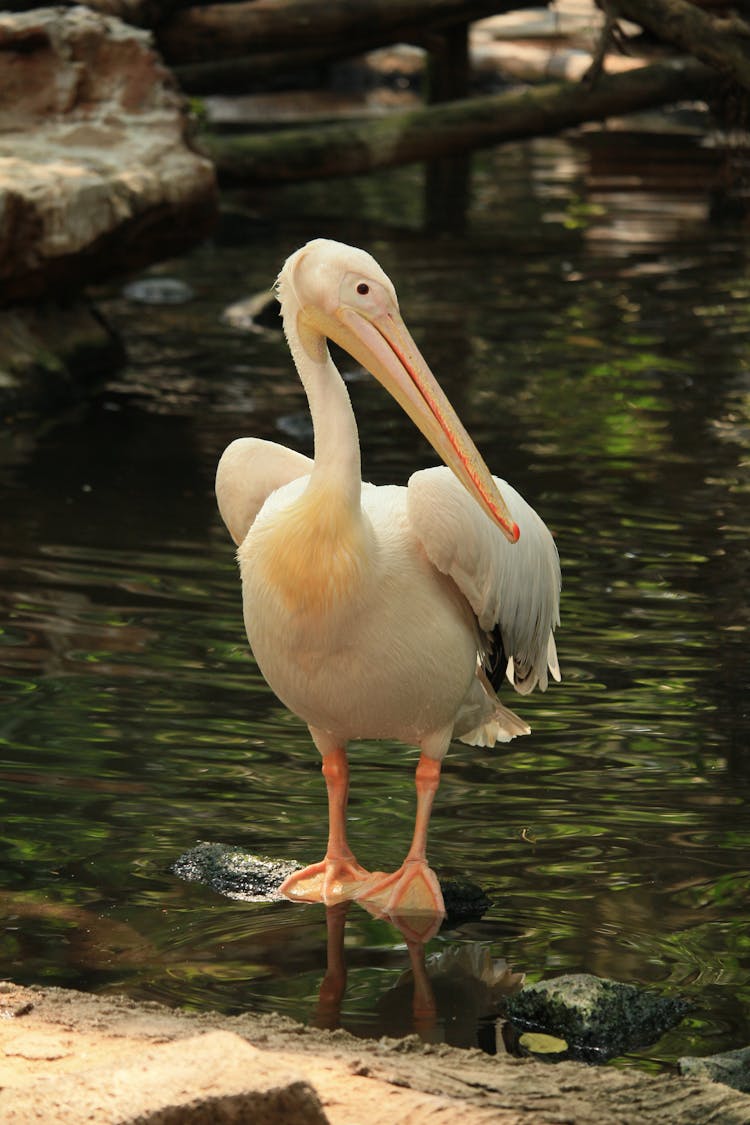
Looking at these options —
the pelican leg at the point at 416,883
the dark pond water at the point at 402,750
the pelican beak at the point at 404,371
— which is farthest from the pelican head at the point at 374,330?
the dark pond water at the point at 402,750

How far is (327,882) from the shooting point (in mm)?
3445

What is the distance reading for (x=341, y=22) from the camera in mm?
9648

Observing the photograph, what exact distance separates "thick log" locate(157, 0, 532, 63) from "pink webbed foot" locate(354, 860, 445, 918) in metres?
7.12

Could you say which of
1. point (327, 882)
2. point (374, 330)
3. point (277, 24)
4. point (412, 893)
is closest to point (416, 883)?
point (412, 893)

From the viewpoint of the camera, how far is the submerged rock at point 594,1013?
2855 mm

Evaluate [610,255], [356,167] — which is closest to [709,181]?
[610,255]

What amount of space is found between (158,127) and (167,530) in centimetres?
273

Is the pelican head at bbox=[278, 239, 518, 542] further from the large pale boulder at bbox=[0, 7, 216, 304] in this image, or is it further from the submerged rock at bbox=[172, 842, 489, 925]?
the large pale boulder at bbox=[0, 7, 216, 304]

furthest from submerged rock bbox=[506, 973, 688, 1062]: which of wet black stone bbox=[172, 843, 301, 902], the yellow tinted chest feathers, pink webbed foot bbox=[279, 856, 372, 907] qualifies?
the yellow tinted chest feathers

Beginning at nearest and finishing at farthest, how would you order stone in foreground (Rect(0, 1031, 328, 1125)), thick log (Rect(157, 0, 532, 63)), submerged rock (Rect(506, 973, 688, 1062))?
stone in foreground (Rect(0, 1031, 328, 1125)) < submerged rock (Rect(506, 973, 688, 1062)) < thick log (Rect(157, 0, 532, 63))

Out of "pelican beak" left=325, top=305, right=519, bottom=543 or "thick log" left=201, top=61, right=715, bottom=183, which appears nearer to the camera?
"pelican beak" left=325, top=305, right=519, bottom=543

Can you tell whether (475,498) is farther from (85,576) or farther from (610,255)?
(610,255)

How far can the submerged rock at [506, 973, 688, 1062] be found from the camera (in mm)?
2855

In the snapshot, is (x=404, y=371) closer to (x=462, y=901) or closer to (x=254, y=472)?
(x=254, y=472)
